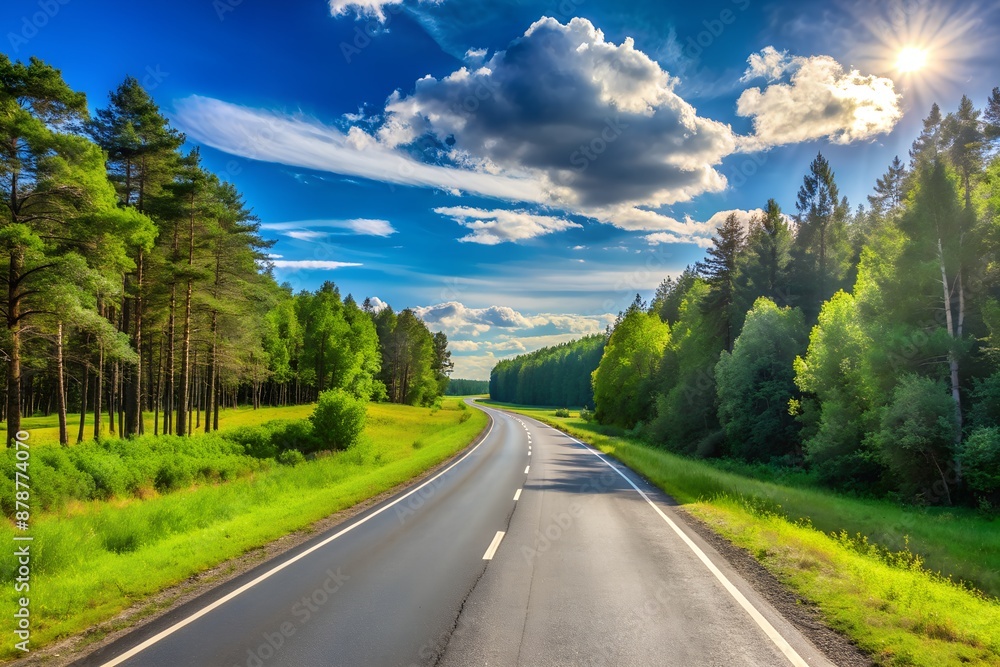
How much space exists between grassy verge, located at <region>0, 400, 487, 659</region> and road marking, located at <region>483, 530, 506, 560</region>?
4671mm

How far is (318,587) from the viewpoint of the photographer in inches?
312

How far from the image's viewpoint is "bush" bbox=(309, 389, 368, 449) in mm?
33312

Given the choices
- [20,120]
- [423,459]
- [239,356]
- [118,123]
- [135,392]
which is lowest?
[423,459]

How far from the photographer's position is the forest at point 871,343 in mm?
20000

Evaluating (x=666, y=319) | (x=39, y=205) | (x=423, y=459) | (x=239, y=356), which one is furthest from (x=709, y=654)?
(x=666, y=319)

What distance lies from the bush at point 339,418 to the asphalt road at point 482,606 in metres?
21.5

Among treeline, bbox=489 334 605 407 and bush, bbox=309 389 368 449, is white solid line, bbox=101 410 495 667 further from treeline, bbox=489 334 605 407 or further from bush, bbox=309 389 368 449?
treeline, bbox=489 334 605 407

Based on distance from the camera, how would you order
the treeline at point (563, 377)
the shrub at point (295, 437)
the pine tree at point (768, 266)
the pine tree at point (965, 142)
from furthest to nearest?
the treeline at point (563, 377) → the pine tree at point (768, 266) → the shrub at point (295, 437) → the pine tree at point (965, 142)

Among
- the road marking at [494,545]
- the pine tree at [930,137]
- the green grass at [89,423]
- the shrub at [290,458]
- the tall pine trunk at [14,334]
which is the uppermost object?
the pine tree at [930,137]

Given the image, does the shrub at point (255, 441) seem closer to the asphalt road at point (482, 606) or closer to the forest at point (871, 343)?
the asphalt road at point (482, 606)

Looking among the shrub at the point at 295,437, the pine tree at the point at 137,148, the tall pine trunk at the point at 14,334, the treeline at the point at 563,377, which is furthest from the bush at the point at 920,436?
the treeline at the point at 563,377

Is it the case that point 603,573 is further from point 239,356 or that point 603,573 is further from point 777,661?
point 239,356

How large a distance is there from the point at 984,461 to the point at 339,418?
30.8 meters

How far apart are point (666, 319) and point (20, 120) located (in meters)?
70.5
